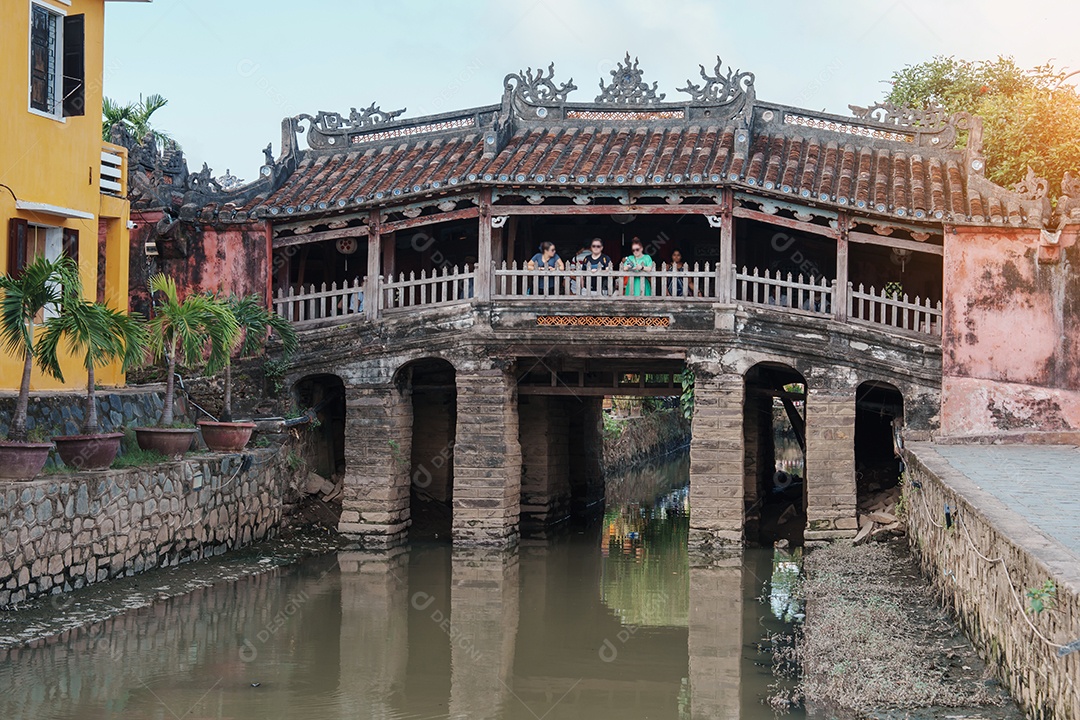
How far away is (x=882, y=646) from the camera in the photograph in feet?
34.9

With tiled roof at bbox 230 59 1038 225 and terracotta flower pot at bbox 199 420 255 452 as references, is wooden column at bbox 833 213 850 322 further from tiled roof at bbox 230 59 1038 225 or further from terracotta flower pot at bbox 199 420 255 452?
terracotta flower pot at bbox 199 420 255 452

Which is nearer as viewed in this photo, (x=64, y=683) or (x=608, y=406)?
(x=64, y=683)

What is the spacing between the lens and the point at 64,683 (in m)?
10.2

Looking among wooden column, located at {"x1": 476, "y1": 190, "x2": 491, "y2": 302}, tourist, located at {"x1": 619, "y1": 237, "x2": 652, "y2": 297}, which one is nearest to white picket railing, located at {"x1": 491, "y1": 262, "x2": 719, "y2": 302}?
tourist, located at {"x1": 619, "y1": 237, "x2": 652, "y2": 297}

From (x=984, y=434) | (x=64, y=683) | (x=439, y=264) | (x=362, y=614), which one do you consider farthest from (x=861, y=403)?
(x=64, y=683)

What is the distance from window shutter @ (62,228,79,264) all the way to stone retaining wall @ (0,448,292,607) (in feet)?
9.82

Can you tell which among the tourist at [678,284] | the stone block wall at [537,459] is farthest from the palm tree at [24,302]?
the stone block wall at [537,459]

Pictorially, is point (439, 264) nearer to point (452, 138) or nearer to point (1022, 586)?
point (452, 138)

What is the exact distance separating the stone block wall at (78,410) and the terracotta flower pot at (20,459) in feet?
4.11

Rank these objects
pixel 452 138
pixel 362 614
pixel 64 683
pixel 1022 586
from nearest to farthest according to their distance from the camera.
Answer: pixel 1022 586 → pixel 64 683 → pixel 362 614 → pixel 452 138

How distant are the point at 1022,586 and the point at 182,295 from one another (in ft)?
46.8

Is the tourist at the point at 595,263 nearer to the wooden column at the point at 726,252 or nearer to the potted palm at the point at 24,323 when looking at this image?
the wooden column at the point at 726,252

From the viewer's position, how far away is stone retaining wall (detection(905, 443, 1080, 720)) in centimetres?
685

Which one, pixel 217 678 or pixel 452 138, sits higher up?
pixel 452 138
